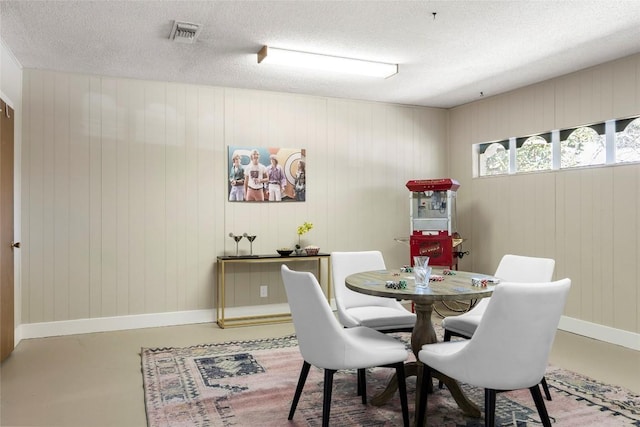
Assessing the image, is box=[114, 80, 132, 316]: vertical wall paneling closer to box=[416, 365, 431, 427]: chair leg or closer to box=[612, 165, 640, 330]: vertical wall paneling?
box=[416, 365, 431, 427]: chair leg


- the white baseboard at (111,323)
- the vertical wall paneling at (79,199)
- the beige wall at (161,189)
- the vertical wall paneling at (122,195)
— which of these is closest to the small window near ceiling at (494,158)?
the beige wall at (161,189)

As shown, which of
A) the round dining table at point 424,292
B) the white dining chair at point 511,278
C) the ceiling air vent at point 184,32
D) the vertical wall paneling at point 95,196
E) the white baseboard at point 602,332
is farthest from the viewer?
the vertical wall paneling at point 95,196

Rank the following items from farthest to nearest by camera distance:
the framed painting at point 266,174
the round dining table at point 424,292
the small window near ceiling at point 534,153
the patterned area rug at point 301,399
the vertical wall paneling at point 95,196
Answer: the framed painting at point 266,174
the small window near ceiling at point 534,153
the vertical wall paneling at point 95,196
the patterned area rug at point 301,399
the round dining table at point 424,292

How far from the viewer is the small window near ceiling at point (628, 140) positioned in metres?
4.11

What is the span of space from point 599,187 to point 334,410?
3.34m

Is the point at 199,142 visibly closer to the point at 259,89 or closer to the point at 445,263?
the point at 259,89

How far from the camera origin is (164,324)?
4875 mm

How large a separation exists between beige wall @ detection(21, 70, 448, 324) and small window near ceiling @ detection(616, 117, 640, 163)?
2.58 metres

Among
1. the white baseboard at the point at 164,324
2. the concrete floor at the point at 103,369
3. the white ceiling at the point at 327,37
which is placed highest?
the white ceiling at the point at 327,37

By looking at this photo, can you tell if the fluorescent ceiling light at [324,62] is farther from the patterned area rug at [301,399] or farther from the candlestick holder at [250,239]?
the patterned area rug at [301,399]

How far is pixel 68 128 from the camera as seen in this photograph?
4.55m

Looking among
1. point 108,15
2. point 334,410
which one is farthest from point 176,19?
point 334,410

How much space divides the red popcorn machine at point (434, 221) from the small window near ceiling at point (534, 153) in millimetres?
747

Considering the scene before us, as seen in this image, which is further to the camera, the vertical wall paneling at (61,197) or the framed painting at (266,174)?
the framed painting at (266,174)
